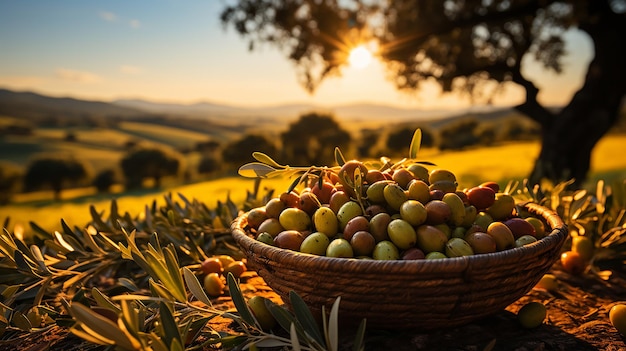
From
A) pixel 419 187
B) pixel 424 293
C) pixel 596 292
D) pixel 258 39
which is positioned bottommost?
pixel 596 292

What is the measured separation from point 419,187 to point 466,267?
0.45 meters

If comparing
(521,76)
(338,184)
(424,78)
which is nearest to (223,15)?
(424,78)

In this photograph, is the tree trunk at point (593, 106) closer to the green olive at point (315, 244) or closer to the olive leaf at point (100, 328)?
the green olive at point (315, 244)

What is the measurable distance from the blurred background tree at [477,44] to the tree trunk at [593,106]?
0.05 feet

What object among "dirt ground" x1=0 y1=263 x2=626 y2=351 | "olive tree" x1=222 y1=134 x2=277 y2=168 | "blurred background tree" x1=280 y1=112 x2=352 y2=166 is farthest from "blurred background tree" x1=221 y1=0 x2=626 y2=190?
"blurred background tree" x1=280 y1=112 x2=352 y2=166

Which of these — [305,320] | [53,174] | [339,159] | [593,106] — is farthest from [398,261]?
[53,174]

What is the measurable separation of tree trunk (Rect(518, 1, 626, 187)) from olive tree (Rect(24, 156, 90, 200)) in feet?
41.6

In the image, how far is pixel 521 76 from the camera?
10.5 meters

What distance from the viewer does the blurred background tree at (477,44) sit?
28.8ft

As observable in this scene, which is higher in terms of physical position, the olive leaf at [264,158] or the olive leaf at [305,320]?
the olive leaf at [264,158]

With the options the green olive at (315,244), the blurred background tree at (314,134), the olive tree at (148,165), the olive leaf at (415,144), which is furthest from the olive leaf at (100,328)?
the blurred background tree at (314,134)

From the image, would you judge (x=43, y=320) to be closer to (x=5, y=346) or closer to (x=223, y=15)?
(x=5, y=346)

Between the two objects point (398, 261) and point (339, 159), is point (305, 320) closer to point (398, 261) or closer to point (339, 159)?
point (398, 261)

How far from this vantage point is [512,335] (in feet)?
6.41
